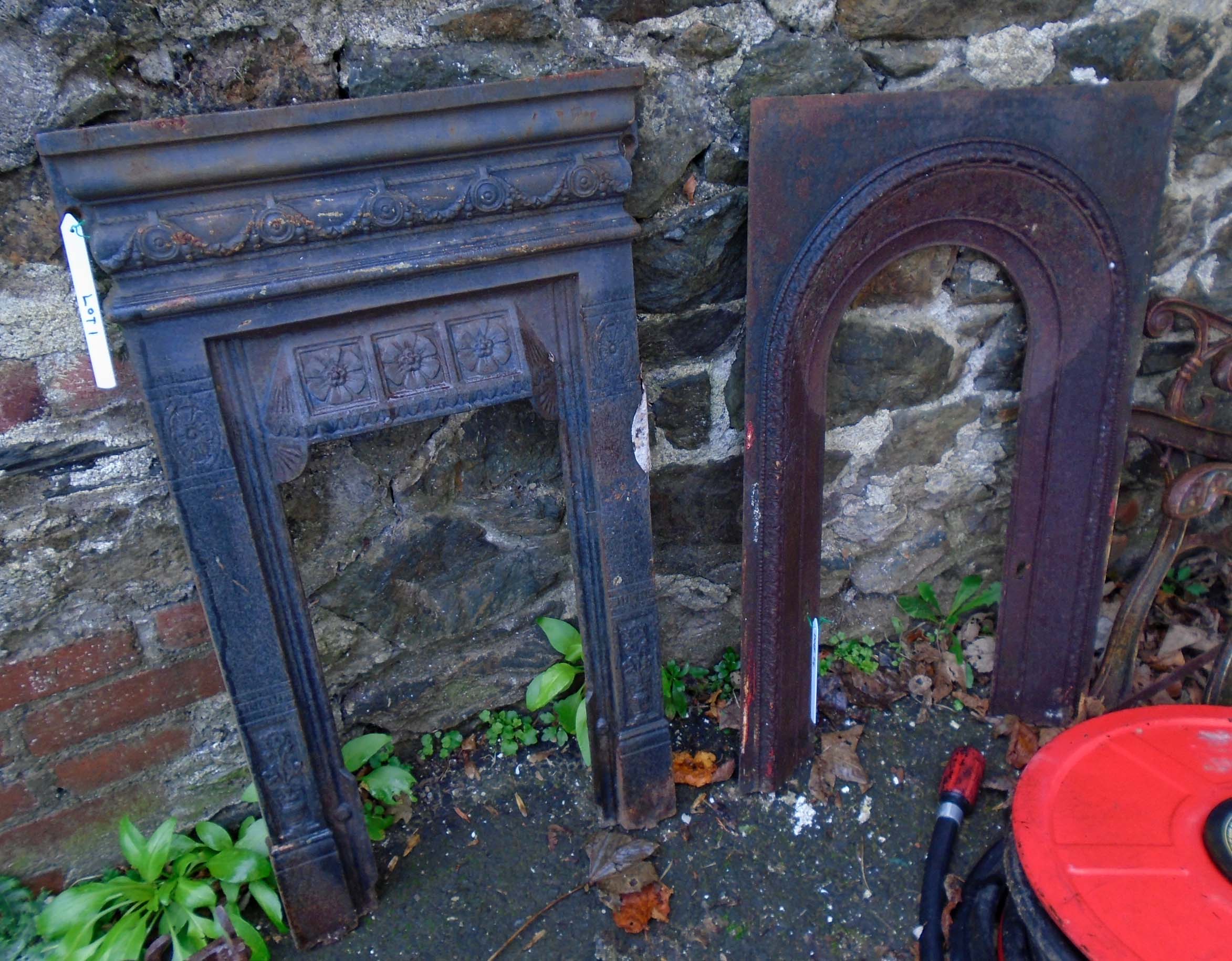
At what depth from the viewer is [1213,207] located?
7.04ft

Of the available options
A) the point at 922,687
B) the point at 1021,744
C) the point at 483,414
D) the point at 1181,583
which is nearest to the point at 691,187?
the point at 483,414

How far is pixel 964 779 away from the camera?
6.88 ft

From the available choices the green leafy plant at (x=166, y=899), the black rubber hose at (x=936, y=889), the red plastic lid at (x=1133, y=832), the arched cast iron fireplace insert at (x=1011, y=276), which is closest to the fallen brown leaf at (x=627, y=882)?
the arched cast iron fireplace insert at (x=1011, y=276)

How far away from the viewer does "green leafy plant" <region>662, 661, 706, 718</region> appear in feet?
7.70

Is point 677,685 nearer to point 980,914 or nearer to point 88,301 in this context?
point 980,914

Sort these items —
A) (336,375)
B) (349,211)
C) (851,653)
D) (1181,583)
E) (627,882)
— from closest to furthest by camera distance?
(349,211) → (336,375) → (627,882) → (851,653) → (1181,583)

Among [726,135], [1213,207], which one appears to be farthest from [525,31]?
[1213,207]

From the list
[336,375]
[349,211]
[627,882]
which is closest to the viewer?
[349,211]

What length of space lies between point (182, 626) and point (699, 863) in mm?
1276

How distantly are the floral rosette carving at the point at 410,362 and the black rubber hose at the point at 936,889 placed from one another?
1.51 meters

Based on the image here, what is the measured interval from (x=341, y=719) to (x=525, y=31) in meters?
1.59

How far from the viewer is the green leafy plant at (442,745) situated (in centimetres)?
225

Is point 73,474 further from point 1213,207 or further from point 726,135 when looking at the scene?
point 1213,207

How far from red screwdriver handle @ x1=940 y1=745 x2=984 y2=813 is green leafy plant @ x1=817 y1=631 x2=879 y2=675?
0.37 meters
